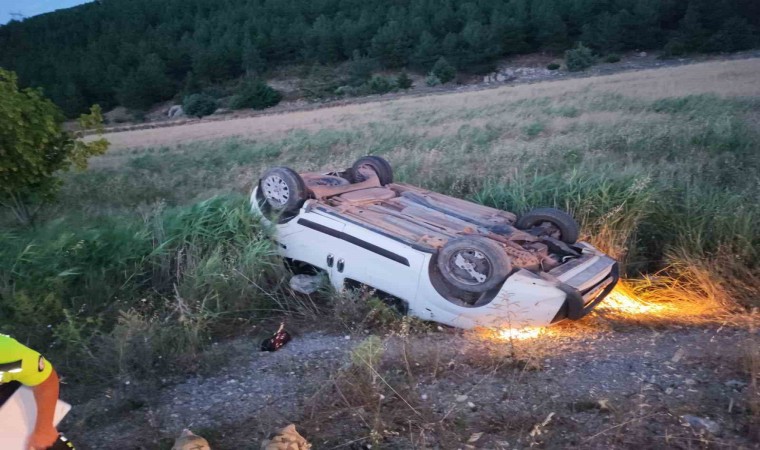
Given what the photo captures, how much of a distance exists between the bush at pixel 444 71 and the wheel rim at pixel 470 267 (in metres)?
47.0

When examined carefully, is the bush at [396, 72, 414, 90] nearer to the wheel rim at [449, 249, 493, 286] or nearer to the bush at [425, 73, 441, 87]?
the bush at [425, 73, 441, 87]

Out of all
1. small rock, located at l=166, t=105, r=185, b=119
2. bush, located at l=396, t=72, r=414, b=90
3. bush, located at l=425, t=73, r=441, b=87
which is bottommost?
bush, located at l=425, t=73, r=441, b=87

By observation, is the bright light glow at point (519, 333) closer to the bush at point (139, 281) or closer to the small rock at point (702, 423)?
the small rock at point (702, 423)

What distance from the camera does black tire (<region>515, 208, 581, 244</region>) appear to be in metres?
5.67

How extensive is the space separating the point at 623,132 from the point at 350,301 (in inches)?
354

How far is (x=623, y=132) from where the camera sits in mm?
12242

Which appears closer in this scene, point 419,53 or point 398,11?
point 419,53

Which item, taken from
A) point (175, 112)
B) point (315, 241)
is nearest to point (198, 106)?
point (175, 112)

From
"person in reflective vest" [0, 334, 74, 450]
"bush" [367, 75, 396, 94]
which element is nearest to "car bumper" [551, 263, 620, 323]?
"person in reflective vest" [0, 334, 74, 450]

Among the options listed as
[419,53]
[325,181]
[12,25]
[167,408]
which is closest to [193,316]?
[167,408]

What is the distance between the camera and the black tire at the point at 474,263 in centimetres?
456

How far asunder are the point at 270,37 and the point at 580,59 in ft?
90.9

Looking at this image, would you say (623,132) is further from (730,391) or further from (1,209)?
(1,209)

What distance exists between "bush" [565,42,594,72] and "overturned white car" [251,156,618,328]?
40.1m
